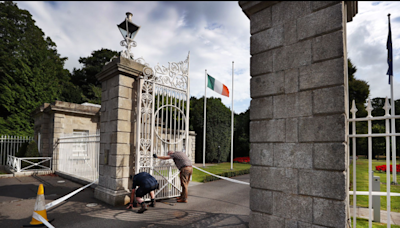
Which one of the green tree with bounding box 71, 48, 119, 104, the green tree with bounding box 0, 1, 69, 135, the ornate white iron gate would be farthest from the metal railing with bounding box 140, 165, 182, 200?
the green tree with bounding box 71, 48, 119, 104

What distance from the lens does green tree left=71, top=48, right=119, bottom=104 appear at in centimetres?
2946

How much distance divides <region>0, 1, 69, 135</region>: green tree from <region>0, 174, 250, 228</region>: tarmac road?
50.3 ft

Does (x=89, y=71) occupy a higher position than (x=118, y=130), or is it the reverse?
(x=89, y=71)

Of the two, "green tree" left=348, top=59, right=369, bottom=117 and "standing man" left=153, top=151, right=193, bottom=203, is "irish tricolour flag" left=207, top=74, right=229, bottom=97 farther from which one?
"green tree" left=348, top=59, right=369, bottom=117

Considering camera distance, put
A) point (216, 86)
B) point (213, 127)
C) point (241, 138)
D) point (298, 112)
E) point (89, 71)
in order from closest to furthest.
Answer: point (298, 112) → point (216, 86) → point (213, 127) → point (241, 138) → point (89, 71)

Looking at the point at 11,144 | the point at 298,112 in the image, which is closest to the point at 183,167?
the point at 298,112

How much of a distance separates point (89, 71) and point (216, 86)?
875 inches

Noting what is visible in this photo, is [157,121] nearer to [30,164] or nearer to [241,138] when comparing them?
[30,164]

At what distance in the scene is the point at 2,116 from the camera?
2058 cm

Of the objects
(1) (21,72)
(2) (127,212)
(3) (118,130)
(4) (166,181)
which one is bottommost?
(2) (127,212)

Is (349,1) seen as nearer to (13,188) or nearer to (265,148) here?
(265,148)

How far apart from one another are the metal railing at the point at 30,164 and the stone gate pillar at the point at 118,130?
7266mm

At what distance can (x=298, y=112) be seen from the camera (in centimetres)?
322

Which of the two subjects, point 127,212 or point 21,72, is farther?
point 21,72
